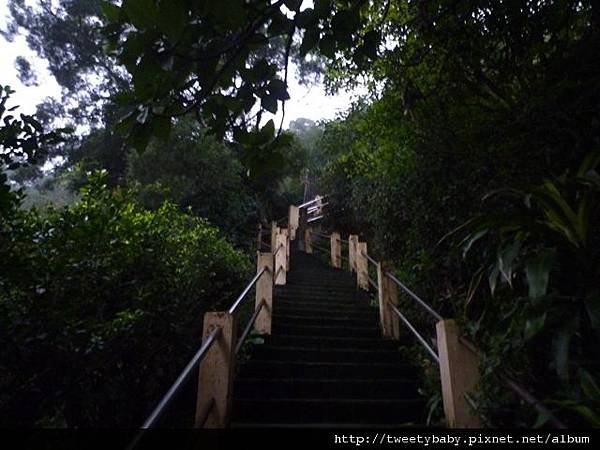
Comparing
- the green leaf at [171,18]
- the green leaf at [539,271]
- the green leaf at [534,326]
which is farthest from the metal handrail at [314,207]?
the green leaf at [171,18]

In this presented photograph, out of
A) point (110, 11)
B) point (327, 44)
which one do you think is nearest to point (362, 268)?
point (327, 44)

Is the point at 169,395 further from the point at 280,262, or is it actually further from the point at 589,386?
the point at 280,262

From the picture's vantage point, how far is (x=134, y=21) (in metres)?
0.98

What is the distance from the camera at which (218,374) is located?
225 centimetres

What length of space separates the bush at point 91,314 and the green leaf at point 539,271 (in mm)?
2591

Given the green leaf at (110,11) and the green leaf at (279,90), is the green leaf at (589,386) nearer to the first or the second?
the green leaf at (279,90)

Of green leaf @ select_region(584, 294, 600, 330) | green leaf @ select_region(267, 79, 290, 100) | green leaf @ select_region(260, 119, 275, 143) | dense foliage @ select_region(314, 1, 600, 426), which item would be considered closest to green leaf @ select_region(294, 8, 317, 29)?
green leaf @ select_region(267, 79, 290, 100)

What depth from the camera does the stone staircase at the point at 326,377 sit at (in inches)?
103

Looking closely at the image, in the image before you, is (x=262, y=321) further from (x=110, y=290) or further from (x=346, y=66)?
(x=346, y=66)

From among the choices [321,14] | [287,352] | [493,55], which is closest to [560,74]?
[493,55]

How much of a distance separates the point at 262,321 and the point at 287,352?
1.77 feet

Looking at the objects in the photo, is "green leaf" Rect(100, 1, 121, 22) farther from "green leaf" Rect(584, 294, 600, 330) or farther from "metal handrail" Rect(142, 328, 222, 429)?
"green leaf" Rect(584, 294, 600, 330)

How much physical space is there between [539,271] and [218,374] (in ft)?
6.27

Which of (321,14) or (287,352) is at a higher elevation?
(321,14)
